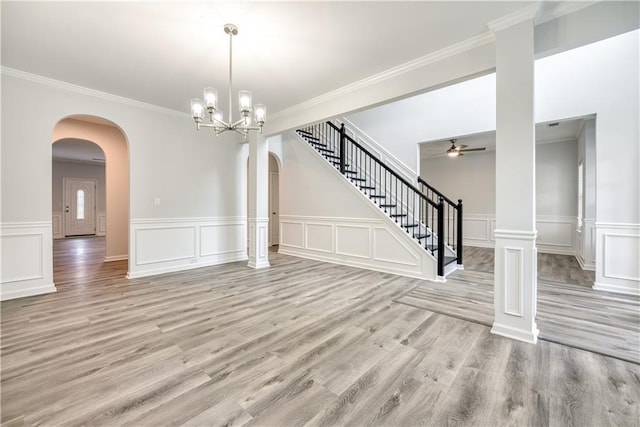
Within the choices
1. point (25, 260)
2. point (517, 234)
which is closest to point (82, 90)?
point (25, 260)

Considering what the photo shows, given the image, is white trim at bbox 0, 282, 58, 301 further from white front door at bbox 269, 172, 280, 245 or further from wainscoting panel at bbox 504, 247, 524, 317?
wainscoting panel at bbox 504, 247, 524, 317

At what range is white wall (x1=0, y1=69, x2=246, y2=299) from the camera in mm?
3461

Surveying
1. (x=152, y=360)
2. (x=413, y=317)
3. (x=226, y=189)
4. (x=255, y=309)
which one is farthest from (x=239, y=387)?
(x=226, y=189)

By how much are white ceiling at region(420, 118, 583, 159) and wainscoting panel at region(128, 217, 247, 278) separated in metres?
4.66

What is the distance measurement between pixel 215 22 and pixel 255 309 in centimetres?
288

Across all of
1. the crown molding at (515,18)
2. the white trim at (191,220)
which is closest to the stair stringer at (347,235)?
the white trim at (191,220)

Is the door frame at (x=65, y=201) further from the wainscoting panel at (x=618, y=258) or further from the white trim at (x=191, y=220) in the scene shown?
the wainscoting panel at (x=618, y=258)

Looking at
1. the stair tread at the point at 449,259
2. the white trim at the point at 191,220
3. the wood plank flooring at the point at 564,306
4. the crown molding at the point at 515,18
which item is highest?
the crown molding at the point at 515,18

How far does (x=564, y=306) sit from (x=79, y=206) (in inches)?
555

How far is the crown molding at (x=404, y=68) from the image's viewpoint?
2.70m

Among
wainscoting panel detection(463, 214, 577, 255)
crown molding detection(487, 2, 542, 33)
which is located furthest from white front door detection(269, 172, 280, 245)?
crown molding detection(487, 2, 542, 33)

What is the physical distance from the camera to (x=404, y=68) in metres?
3.21

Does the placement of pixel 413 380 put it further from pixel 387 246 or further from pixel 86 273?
pixel 86 273

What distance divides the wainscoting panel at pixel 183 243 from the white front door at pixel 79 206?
27.5 ft
